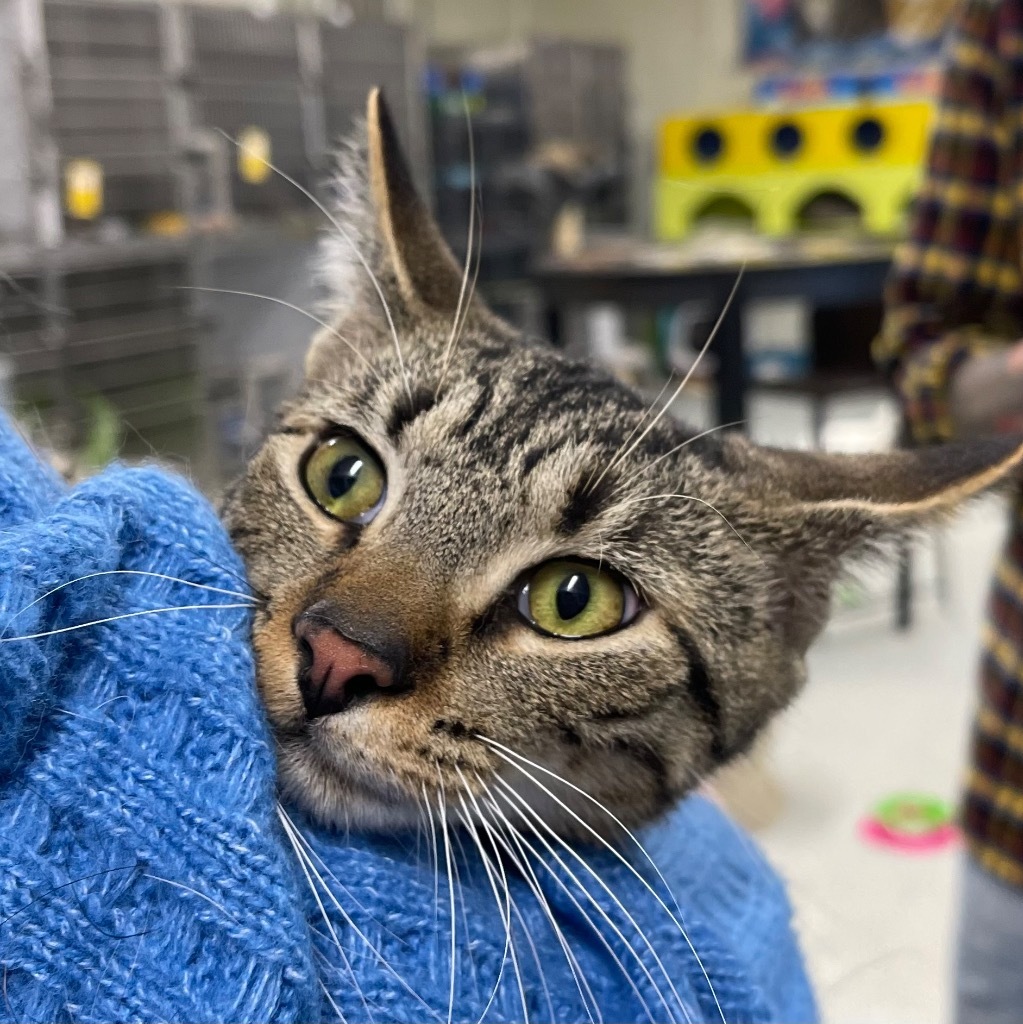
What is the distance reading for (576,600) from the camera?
23.2 inches

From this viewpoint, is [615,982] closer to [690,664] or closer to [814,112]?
[690,664]

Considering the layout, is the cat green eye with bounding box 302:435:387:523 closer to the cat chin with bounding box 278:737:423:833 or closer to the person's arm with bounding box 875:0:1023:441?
the cat chin with bounding box 278:737:423:833

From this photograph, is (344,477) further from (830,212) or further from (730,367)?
(830,212)

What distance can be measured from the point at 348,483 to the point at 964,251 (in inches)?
35.4

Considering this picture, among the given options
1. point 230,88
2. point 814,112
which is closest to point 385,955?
point 230,88

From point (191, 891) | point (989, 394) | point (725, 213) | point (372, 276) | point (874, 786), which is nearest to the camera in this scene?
point (191, 891)

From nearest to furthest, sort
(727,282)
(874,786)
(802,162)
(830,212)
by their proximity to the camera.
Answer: (727,282), (874,786), (802,162), (830,212)

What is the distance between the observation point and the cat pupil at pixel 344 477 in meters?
0.63

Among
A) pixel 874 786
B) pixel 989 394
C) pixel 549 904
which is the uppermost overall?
pixel 989 394

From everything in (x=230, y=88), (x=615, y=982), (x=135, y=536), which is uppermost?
(x=230, y=88)

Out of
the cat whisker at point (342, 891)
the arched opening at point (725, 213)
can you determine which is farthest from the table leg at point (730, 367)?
the cat whisker at point (342, 891)

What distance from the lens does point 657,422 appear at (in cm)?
68

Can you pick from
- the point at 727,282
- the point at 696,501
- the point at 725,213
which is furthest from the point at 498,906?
the point at 725,213

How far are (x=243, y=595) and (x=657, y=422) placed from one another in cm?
32
